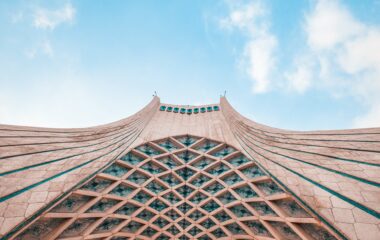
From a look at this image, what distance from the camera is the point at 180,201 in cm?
1143

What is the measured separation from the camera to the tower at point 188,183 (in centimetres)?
603

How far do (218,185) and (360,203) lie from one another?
6793 millimetres

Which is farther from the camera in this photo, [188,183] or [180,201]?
[188,183]

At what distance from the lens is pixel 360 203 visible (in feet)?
17.9

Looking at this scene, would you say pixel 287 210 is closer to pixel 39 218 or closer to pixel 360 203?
pixel 360 203

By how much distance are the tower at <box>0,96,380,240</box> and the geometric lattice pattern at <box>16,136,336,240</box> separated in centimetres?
6

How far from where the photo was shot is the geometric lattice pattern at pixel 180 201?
25.7ft

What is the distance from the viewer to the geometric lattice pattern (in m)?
7.85

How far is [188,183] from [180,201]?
1160 mm

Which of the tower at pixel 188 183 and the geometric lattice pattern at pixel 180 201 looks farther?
the geometric lattice pattern at pixel 180 201

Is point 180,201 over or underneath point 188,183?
underneath

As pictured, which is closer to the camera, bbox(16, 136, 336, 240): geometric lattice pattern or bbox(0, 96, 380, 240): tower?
bbox(0, 96, 380, 240): tower

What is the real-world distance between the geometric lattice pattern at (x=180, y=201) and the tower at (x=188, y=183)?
0.06 m

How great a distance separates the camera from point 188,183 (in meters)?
11.7
